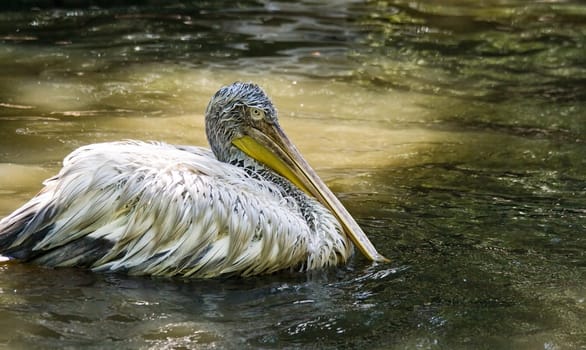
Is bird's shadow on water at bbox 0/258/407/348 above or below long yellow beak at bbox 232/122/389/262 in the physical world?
below

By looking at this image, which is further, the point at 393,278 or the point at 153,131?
the point at 153,131

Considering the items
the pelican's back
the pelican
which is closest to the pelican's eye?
the pelican

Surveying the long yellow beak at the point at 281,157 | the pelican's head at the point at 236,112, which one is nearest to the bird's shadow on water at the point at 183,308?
the long yellow beak at the point at 281,157

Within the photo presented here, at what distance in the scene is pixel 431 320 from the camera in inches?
151

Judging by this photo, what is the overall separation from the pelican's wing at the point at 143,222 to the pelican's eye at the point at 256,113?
0.49 m

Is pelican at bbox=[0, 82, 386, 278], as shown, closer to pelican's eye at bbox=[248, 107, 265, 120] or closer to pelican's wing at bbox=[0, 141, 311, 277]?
pelican's wing at bbox=[0, 141, 311, 277]

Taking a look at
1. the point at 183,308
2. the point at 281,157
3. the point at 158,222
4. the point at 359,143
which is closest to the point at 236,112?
the point at 281,157

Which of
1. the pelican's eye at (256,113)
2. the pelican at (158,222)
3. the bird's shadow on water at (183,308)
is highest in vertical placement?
the pelican's eye at (256,113)

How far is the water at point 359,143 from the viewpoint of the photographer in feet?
12.4

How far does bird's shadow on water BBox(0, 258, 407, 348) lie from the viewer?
3580 mm

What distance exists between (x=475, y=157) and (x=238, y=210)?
7.86ft

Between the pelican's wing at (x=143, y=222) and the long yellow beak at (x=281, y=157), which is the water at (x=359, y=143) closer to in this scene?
the pelican's wing at (x=143, y=222)

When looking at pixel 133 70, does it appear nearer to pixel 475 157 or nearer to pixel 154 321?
pixel 475 157

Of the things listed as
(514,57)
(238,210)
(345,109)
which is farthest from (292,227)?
(514,57)
